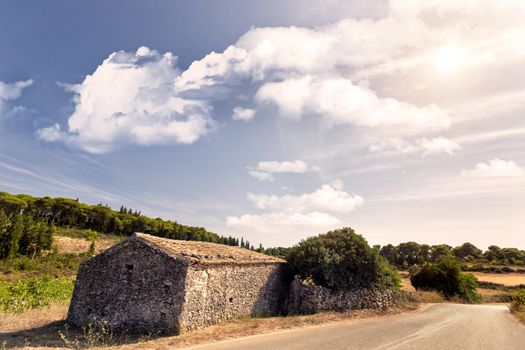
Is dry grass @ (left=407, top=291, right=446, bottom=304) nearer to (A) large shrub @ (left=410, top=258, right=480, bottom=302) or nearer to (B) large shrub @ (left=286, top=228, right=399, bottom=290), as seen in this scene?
(A) large shrub @ (left=410, top=258, right=480, bottom=302)

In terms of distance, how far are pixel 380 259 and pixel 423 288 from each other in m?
18.5

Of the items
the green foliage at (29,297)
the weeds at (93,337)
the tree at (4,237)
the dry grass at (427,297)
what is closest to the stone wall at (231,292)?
the weeds at (93,337)

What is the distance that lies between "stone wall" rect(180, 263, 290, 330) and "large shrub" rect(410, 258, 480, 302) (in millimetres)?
21215

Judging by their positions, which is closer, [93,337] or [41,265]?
[93,337]

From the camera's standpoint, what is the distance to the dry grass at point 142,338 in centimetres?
1173

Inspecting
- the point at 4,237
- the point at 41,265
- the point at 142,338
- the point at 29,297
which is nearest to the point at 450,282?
the point at 142,338

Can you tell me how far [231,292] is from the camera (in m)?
17.4

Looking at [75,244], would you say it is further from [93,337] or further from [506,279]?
[506,279]

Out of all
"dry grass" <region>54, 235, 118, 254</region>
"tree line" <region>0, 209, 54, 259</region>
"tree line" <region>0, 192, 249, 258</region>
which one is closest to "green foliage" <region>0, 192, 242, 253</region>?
"tree line" <region>0, 192, 249, 258</region>

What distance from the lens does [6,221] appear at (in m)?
58.6

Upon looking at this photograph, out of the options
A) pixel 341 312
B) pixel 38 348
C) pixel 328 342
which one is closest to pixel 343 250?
pixel 341 312

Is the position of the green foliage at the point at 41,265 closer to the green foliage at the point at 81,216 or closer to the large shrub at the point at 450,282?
the green foliage at the point at 81,216

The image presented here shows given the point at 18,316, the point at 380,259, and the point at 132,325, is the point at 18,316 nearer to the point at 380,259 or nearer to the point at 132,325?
the point at 132,325

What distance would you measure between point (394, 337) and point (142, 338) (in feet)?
32.3
